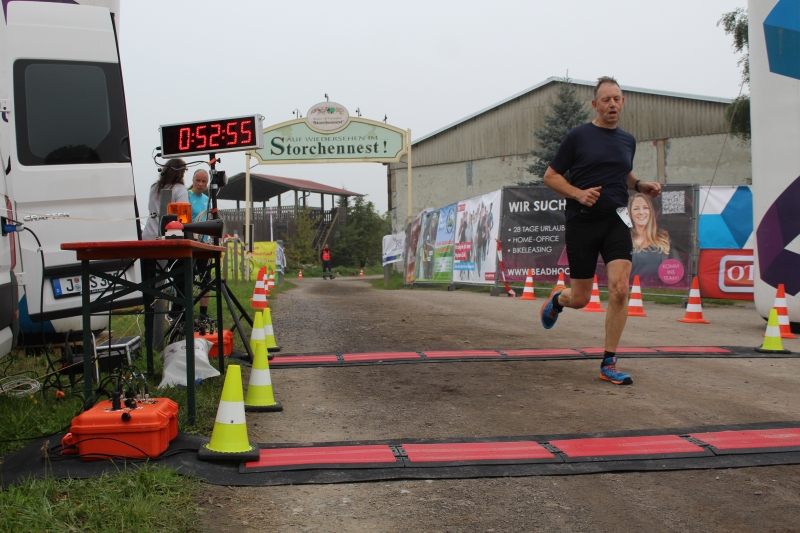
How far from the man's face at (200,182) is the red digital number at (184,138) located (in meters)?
1.11

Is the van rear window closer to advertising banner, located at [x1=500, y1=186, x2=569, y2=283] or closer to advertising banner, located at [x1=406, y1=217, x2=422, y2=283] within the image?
advertising banner, located at [x1=500, y1=186, x2=569, y2=283]

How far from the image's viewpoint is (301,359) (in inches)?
261

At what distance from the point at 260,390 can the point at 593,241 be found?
9.05ft

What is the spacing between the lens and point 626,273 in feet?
18.2

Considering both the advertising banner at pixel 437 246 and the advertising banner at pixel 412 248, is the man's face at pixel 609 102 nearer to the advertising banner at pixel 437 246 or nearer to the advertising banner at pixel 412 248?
the advertising banner at pixel 437 246

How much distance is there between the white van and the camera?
6156 millimetres

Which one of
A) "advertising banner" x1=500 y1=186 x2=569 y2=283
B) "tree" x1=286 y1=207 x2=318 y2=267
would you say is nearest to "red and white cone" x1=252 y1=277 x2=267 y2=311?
"advertising banner" x1=500 y1=186 x2=569 y2=283

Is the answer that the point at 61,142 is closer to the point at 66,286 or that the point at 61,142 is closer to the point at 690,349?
the point at 66,286

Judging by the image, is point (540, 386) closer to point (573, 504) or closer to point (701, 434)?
point (701, 434)

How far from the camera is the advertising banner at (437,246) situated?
68.2 feet

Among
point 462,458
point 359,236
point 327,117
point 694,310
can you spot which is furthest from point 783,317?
point 359,236

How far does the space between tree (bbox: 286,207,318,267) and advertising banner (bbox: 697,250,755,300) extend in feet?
120

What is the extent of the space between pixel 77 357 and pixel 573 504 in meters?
3.88

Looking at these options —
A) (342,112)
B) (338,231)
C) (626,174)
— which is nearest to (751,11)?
(626,174)
